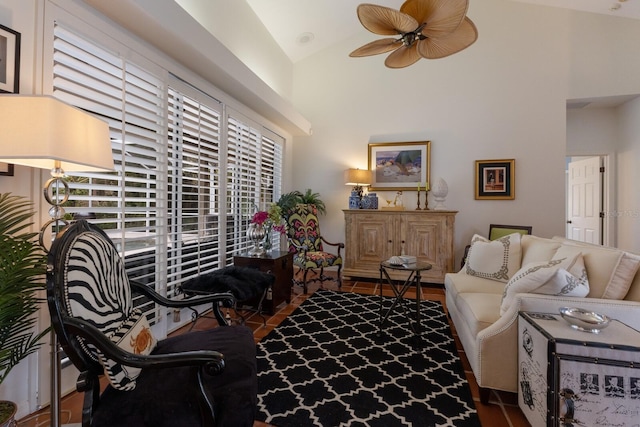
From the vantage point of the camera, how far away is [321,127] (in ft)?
17.3

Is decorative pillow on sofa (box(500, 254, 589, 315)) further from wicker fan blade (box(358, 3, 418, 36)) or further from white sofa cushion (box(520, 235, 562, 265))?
wicker fan blade (box(358, 3, 418, 36))

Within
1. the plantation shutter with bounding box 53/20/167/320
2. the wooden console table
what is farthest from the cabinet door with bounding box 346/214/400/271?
the plantation shutter with bounding box 53/20/167/320

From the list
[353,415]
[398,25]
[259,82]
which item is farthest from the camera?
[259,82]

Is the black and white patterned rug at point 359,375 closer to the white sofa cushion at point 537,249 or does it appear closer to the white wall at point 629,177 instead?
the white sofa cushion at point 537,249

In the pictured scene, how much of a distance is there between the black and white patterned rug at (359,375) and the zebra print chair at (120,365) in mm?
642

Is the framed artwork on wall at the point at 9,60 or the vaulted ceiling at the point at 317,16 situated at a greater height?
the vaulted ceiling at the point at 317,16

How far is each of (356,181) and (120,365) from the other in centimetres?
391

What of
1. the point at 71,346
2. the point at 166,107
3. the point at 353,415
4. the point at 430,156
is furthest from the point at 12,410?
the point at 430,156

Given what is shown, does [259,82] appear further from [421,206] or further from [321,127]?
[421,206]

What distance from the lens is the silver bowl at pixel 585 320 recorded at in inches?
53.2

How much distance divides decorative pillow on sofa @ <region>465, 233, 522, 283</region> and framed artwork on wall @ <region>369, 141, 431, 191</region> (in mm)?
1929

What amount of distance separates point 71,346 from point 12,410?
19.3 inches

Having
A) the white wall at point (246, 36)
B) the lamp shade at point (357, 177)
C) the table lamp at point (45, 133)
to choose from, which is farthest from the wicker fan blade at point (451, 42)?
the table lamp at point (45, 133)

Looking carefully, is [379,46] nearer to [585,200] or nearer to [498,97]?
[498,97]
